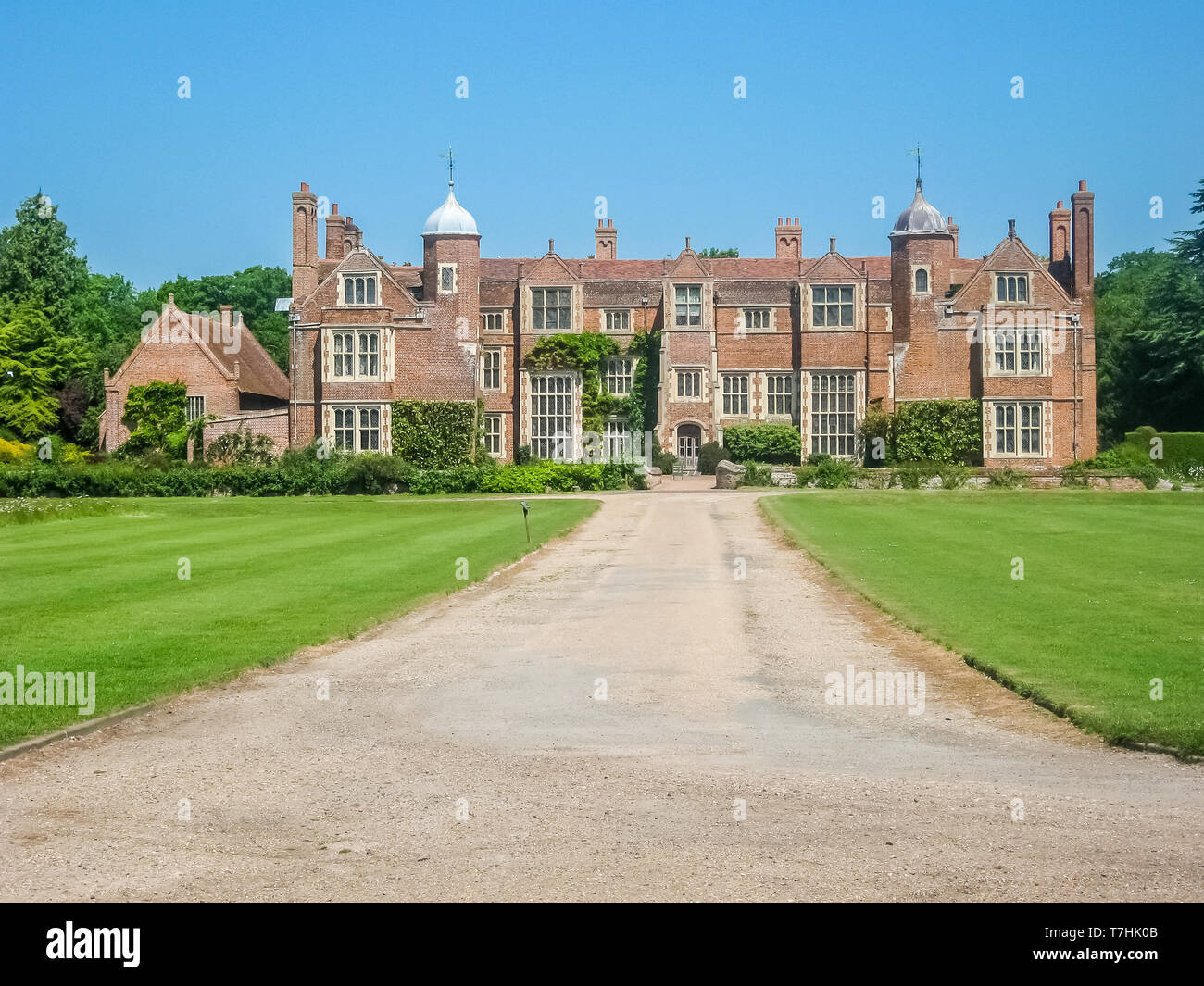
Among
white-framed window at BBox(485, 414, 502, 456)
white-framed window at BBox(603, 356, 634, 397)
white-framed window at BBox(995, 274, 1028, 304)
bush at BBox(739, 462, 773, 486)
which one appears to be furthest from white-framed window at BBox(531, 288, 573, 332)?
white-framed window at BBox(995, 274, 1028, 304)

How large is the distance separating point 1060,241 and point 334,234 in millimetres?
32530

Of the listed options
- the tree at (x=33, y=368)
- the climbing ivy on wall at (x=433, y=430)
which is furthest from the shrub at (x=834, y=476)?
the tree at (x=33, y=368)

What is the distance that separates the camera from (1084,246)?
52.8 metres

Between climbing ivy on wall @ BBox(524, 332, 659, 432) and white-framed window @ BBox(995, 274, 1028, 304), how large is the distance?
14407 mm

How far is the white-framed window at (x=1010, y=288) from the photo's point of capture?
5166 cm

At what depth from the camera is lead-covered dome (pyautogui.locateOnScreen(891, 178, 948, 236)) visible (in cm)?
5206

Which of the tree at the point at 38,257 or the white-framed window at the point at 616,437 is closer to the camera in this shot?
the white-framed window at the point at 616,437

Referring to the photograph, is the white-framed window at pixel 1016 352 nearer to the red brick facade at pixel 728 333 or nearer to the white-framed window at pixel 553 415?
the red brick facade at pixel 728 333

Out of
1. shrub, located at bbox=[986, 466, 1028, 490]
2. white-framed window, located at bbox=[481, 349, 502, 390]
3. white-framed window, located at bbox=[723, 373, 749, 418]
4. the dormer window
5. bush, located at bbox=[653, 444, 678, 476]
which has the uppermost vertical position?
the dormer window

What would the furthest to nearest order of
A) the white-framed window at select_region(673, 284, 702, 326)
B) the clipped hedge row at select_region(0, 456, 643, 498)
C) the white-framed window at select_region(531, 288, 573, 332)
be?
1. the white-framed window at select_region(531, 288, 573, 332)
2. the white-framed window at select_region(673, 284, 702, 326)
3. the clipped hedge row at select_region(0, 456, 643, 498)

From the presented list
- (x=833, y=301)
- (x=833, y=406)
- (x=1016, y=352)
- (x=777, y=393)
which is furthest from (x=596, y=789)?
(x=1016, y=352)

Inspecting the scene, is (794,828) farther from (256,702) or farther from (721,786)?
(256,702)

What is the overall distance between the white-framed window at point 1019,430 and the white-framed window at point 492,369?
21235 millimetres

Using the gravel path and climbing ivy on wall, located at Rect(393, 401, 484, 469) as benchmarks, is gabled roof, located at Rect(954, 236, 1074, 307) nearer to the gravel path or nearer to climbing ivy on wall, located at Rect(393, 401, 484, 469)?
climbing ivy on wall, located at Rect(393, 401, 484, 469)
